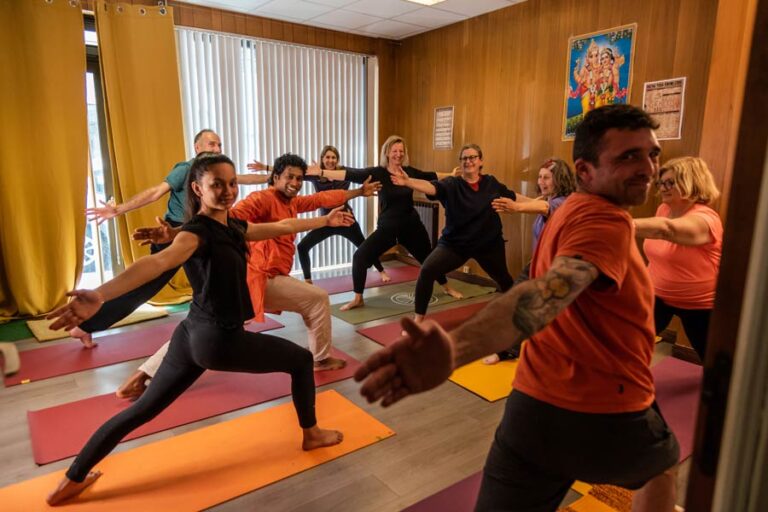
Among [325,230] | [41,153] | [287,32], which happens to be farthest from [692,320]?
[41,153]

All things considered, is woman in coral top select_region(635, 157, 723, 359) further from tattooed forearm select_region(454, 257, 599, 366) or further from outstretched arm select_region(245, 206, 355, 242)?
tattooed forearm select_region(454, 257, 599, 366)

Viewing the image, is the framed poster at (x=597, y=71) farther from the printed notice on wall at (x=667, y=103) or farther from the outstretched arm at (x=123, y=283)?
the outstretched arm at (x=123, y=283)

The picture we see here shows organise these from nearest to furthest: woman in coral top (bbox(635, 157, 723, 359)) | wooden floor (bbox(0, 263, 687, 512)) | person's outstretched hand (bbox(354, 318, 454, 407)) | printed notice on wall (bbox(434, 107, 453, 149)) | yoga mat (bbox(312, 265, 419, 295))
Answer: person's outstretched hand (bbox(354, 318, 454, 407)) → wooden floor (bbox(0, 263, 687, 512)) → woman in coral top (bbox(635, 157, 723, 359)) → yoga mat (bbox(312, 265, 419, 295)) → printed notice on wall (bbox(434, 107, 453, 149))

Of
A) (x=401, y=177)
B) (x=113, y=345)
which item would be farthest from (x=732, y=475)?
(x=113, y=345)

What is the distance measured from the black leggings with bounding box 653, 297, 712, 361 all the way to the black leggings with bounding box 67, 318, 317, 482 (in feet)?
6.64

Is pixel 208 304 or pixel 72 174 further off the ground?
pixel 72 174

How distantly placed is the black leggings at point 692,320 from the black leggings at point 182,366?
6.64 ft

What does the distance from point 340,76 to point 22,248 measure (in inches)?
139

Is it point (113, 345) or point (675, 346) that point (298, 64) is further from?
point (675, 346)

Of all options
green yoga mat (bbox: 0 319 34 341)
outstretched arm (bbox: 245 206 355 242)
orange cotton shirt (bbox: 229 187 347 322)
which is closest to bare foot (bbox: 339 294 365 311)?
orange cotton shirt (bbox: 229 187 347 322)

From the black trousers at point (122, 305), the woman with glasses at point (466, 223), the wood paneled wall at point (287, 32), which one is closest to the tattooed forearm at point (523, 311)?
the woman with glasses at point (466, 223)

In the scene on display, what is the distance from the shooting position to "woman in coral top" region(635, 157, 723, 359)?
8.31 ft

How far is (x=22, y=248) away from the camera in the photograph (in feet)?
13.4

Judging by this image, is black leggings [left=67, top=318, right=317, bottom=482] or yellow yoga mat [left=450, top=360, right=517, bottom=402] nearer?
black leggings [left=67, top=318, right=317, bottom=482]
